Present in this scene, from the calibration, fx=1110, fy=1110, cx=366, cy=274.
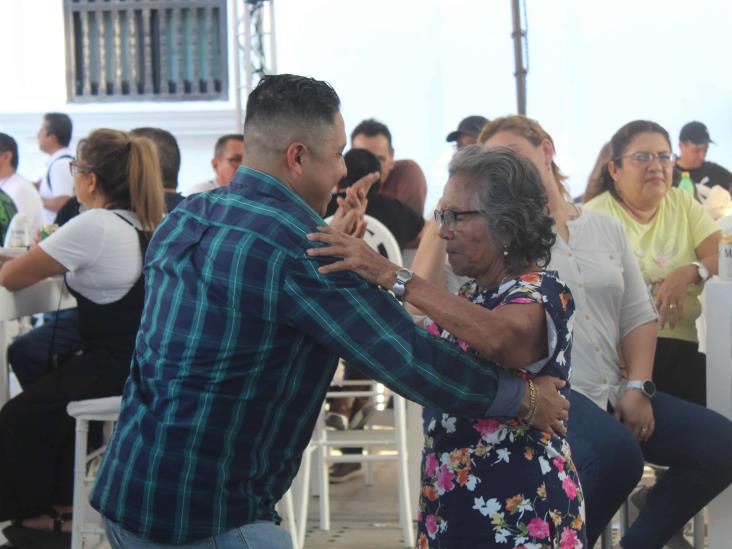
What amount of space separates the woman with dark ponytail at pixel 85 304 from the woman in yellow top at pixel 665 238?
54.9 inches

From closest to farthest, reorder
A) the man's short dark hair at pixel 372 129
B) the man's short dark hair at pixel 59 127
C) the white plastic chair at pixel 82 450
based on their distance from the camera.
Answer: the white plastic chair at pixel 82 450 < the man's short dark hair at pixel 372 129 < the man's short dark hair at pixel 59 127

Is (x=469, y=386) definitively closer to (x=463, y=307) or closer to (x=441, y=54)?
(x=463, y=307)

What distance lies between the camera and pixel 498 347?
168 centimetres

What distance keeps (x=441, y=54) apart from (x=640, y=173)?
20.6 feet

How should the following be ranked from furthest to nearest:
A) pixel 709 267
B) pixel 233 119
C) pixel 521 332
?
pixel 233 119 → pixel 709 267 → pixel 521 332

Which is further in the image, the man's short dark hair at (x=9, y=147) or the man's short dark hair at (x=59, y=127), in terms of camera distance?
the man's short dark hair at (x=59, y=127)

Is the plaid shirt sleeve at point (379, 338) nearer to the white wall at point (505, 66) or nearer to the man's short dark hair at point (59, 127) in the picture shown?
the man's short dark hair at point (59, 127)

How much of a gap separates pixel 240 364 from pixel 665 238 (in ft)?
7.07

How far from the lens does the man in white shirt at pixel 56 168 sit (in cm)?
715

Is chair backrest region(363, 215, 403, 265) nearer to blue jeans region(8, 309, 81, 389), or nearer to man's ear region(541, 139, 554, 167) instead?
man's ear region(541, 139, 554, 167)

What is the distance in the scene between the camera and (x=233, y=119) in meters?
10.2

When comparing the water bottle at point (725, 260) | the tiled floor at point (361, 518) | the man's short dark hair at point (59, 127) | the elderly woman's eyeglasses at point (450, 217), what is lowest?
the tiled floor at point (361, 518)

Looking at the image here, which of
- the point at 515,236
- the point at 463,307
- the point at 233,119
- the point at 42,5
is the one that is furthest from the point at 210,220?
the point at 42,5

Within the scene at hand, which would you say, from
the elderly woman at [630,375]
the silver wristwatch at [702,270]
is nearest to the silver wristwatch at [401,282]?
the elderly woman at [630,375]
